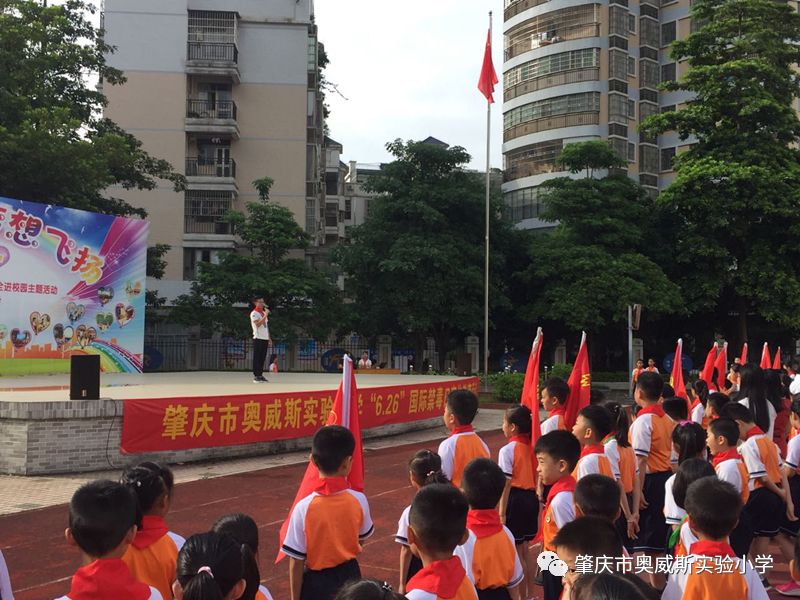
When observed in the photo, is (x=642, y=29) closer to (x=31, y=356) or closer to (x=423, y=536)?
(x=31, y=356)

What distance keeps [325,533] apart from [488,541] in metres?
0.78

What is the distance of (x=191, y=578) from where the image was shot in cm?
246

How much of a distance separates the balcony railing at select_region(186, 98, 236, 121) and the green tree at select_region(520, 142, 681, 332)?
1387cm

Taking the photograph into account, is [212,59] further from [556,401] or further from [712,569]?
[712,569]

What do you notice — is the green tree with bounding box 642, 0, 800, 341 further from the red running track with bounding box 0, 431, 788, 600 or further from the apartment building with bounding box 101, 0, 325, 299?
the red running track with bounding box 0, 431, 788, 600

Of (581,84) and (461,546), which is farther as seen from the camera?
(581,84)

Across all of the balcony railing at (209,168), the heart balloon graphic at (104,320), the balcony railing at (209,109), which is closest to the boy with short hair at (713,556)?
the heart balloon graphic at (104,320)

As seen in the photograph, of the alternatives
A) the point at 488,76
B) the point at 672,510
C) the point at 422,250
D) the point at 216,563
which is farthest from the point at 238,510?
the point at 488,76

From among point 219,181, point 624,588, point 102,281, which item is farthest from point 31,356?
point 219,181

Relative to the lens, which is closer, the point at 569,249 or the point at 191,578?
the point at 191,578

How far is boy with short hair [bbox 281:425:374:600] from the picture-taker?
369cm

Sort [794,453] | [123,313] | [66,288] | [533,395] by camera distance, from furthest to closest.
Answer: [123,313] → [66,288] → [533,395] → [794,453]

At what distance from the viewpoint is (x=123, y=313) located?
1662 centimetres

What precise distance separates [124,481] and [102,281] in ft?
44.7
